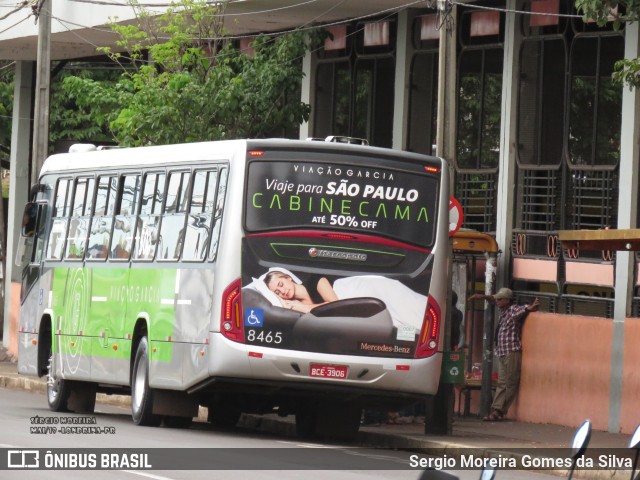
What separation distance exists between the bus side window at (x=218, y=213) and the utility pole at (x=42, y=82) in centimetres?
1276

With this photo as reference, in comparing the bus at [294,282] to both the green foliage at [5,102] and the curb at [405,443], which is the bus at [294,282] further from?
the green foliage at [5,102]

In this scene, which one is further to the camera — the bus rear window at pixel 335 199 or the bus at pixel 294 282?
the bus rear window at pixel 335 199

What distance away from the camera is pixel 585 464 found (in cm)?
1584

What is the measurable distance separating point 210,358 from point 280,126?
11185mm

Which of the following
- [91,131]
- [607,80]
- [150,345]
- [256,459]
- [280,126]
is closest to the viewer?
[256,459]

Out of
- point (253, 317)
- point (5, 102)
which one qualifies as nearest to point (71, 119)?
point (5, 102)

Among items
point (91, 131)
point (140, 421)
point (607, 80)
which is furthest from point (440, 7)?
point (91, 131)

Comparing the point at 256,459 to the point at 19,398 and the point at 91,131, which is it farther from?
the point at 91,131

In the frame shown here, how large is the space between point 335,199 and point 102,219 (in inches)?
184

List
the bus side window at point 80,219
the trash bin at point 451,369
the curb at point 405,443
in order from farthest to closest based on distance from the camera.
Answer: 1. the bus side window at point 80,219
2. the trash bin at point 451,369
3. the curb at point 405,443

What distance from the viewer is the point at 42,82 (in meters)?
29.8

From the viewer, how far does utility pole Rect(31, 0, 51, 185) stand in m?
29.7

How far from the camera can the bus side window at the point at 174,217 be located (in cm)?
1822

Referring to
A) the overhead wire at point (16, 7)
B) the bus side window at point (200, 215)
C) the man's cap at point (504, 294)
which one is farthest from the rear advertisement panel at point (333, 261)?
the overhead wire at point (16, 7)
